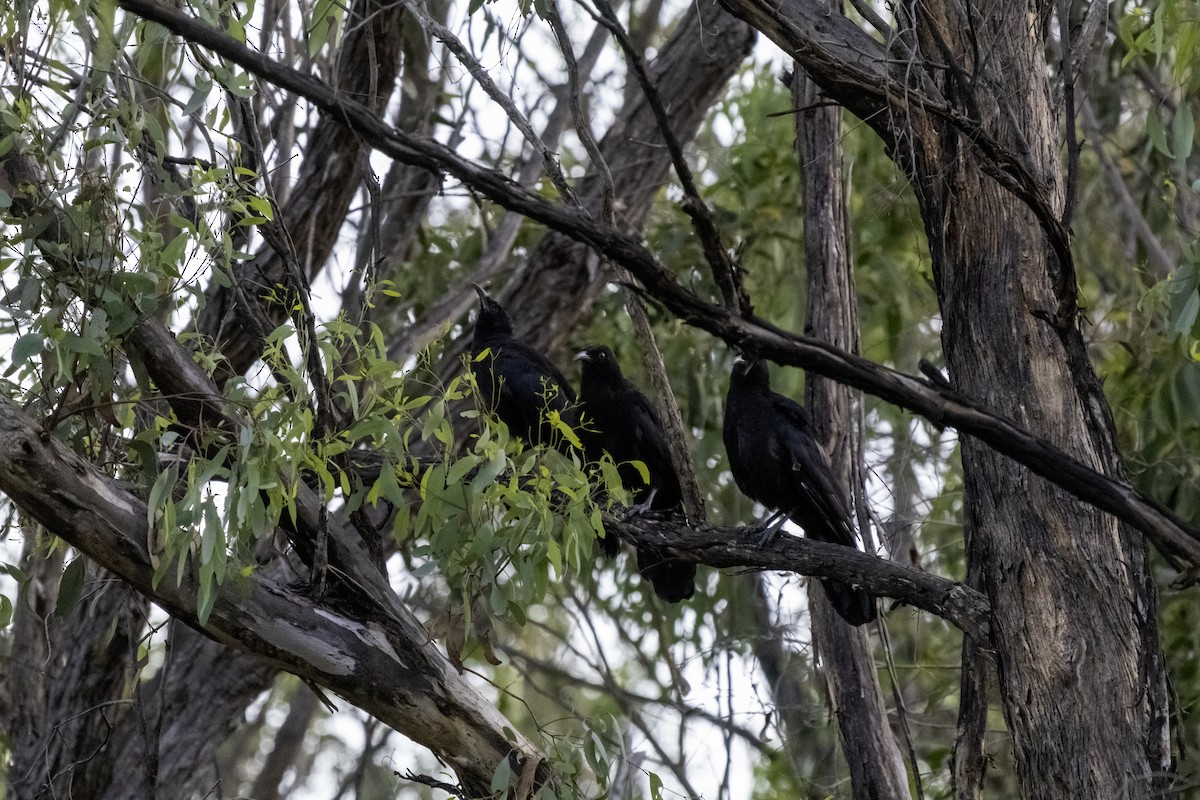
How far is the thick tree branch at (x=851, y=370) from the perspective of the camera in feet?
7.87

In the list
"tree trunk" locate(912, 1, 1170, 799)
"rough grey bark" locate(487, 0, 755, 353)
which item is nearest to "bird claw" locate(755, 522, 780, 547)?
"tree trunk" locate(912, 1, 1170, 799)

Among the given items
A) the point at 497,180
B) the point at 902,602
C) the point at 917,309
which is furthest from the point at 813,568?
the point at 917,309

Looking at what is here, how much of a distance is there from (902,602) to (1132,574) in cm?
71

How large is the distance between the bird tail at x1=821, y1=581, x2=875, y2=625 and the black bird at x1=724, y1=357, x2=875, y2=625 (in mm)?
33

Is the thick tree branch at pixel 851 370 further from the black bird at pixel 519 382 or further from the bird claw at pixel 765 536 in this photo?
the black bird at pixel 519 382

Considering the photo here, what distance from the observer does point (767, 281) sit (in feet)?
24.1

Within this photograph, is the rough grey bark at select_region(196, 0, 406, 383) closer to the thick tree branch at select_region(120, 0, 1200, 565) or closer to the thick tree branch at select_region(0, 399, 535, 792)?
the thick tree branch at select_region(0, 399, 535, 792)

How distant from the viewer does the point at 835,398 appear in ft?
18.6

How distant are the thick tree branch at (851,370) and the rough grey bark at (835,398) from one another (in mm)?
2677

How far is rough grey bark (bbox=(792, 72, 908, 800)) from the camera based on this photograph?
5.12 metres

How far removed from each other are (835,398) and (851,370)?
10.5 ft

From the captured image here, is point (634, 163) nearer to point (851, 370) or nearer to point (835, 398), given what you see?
point (835, 398)

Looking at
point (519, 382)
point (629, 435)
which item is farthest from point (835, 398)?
point (519, 382)

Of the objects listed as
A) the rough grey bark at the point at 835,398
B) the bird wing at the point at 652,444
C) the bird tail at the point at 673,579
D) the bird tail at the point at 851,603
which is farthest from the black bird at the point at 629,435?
the bird tail at the point at 851,603
